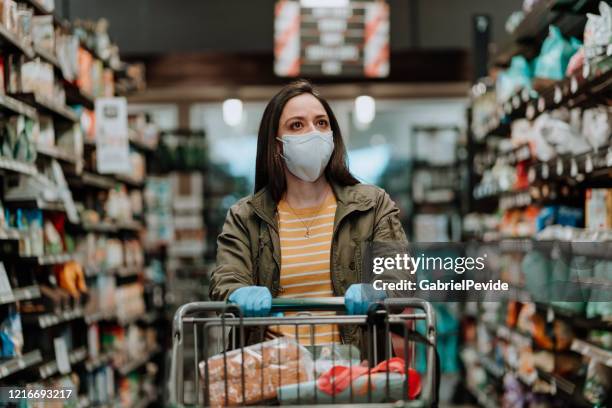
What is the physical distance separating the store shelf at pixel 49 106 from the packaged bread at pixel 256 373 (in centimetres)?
239

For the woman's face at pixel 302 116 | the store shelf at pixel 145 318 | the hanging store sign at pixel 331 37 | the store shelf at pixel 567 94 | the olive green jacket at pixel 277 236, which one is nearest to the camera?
the olive green jacket at pixel 277 236

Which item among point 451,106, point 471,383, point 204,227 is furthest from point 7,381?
point 451,106

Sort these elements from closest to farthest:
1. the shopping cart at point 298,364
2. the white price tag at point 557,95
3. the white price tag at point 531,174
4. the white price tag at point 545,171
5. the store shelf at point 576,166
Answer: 1. the shopping cart at point 298,364
2. the store shelf at point 576,166
3. the white price tag at point 557,95
4. the white price tag at point 545,171
5. the white price tag at point 531,174

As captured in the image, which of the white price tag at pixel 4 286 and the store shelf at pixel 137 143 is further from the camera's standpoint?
the store shelf at pixel 137 143

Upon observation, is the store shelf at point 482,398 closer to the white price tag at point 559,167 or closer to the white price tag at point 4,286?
the white price tag at point 559,167

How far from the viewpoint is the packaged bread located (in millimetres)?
2238

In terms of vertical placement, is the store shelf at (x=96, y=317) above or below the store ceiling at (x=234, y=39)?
below

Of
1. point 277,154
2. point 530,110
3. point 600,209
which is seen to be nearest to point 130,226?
point 530,110

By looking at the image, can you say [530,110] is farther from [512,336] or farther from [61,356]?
[61,356]

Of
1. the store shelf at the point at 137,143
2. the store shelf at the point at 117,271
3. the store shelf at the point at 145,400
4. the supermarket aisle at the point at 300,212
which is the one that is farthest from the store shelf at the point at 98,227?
the store shelf at the point at 145,400

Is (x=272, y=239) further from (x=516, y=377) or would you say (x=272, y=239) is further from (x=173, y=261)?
(x=173, y=261)

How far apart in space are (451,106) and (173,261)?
472 cm

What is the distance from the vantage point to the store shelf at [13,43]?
3.82 meters

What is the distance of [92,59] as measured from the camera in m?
5.92
